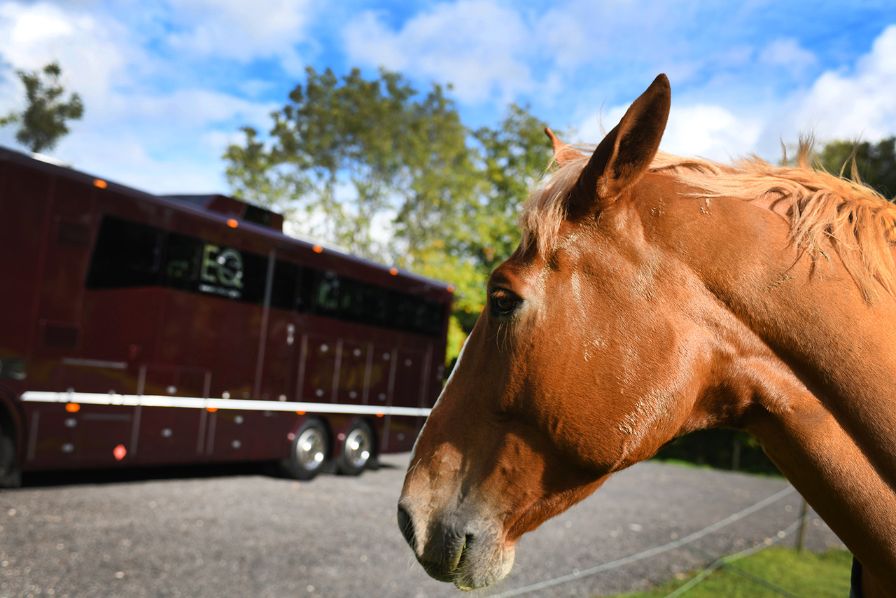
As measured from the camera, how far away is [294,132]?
961 inches

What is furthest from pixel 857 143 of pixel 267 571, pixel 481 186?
pixel 481 186

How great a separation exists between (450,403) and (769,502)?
499 inches

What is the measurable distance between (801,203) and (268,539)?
21.2ft

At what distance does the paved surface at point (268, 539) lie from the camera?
5.45 meters

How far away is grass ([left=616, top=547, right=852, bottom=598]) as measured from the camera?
5766mm

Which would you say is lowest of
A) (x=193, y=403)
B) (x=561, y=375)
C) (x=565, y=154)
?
(x=193, y=403)

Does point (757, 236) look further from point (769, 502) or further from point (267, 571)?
point (769, 502)

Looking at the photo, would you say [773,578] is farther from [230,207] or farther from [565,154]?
[230,207]

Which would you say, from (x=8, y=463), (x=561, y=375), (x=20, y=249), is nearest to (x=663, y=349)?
(x=561, y=375)

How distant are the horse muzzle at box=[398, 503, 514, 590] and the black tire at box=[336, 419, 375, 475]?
35.0ft

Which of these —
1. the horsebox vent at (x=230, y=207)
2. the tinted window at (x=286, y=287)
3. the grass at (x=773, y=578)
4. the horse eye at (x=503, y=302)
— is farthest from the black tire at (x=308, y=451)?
the horse eye at (x=503, y=302)

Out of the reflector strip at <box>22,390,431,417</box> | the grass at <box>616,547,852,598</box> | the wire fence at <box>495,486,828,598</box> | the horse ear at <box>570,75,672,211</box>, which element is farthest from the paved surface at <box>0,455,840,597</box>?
the horse ear at <box>570,75,672,211</box>

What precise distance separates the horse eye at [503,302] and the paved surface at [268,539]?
14.7 ft

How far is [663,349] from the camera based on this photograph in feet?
4.67
